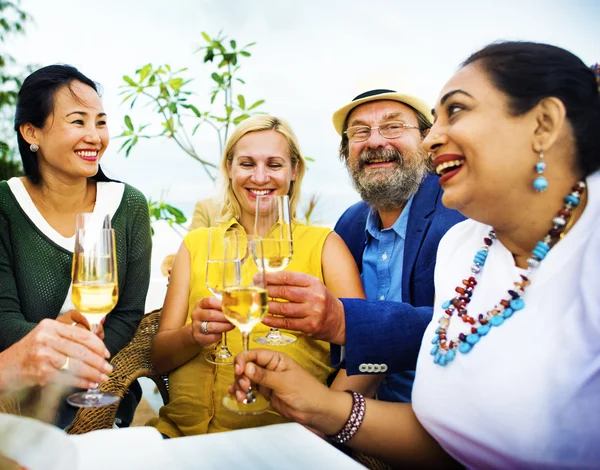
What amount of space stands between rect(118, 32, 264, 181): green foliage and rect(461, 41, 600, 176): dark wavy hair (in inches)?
135

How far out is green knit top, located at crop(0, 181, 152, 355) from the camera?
92.7 inches

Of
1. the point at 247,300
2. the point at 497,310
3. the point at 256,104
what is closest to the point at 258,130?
the point at 247,300

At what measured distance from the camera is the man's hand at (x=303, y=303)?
5.94 feet

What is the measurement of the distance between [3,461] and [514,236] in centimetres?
131

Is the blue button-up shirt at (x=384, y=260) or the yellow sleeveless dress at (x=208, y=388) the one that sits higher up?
the blue button-up shirt at (x=384, y=260)

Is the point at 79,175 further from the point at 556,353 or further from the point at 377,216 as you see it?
the point at 556,353

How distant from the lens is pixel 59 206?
102 inches

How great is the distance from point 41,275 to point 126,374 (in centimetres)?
69

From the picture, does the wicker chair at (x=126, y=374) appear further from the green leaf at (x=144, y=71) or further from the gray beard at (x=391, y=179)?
the green leaf at (x=144, y=71)

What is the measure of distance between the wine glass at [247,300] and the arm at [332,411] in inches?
1.4

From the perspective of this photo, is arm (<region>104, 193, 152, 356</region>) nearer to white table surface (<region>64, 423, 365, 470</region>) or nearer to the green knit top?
the green knit top

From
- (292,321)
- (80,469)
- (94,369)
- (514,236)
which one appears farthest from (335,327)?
(80,469)

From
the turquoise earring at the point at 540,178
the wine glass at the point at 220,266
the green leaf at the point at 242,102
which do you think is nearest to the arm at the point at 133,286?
the wine glass at the point at 220,266

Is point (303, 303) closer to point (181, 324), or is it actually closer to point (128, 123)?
point (181, 324)
